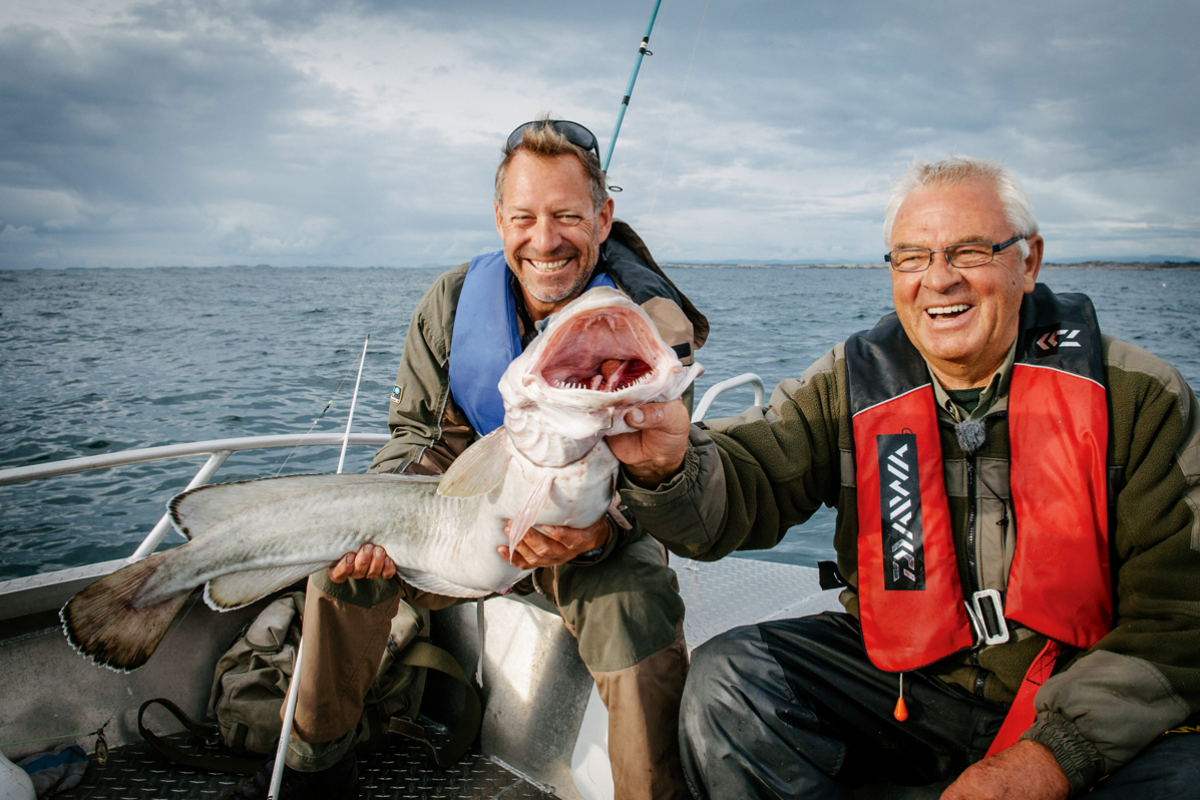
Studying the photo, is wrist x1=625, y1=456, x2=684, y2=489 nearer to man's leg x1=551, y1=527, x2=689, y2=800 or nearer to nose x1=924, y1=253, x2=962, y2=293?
man's leg x1=551, y1=527, x2=689, y2=800

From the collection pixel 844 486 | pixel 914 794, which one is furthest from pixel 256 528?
pixel 914 794

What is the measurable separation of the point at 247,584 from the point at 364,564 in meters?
0.40

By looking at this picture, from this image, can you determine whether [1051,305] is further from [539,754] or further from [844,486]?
[539,754]

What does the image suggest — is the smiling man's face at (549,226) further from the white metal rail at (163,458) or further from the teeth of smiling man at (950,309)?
the teeth of smiling man at (950,309)

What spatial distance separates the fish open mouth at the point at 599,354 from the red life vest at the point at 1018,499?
3.48 feet

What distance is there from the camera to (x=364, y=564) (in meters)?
2.53

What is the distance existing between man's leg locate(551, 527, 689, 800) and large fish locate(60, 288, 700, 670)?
15.0 inches

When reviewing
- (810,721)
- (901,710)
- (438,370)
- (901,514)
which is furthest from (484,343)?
(901,710)

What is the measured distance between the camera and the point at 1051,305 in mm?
2508

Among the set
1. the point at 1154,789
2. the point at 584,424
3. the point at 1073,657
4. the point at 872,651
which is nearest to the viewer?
the point at 1154,789

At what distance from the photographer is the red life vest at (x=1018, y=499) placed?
2.16m

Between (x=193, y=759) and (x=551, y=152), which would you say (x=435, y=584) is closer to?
(x=193, y=759)

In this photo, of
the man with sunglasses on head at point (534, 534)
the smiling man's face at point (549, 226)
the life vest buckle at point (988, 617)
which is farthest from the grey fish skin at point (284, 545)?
the life vest buckle at point (988, 617)

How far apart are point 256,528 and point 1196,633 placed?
2.85 m
